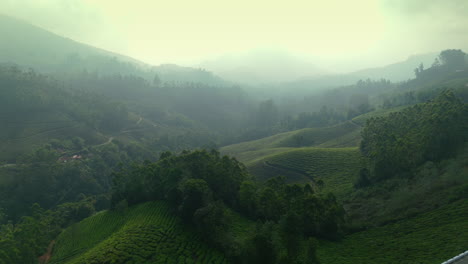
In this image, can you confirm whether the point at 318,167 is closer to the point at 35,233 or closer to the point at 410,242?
the point at 410,242

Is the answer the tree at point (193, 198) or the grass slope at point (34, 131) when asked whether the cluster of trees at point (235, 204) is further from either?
the grass slope at point (34, 131)

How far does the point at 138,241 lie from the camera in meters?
35.8

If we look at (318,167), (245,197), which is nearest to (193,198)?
(245,197)

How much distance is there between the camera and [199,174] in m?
52.2

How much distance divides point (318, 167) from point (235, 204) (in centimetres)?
3282

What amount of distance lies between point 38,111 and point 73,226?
96.7 m

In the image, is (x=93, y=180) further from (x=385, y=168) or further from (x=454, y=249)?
(x=454, y=249)

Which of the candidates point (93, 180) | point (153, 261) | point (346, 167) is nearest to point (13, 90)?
point (93, 180)

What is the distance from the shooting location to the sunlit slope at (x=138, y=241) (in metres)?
33.2

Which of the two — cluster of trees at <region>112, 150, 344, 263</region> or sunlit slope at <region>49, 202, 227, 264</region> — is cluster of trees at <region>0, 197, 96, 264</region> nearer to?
sunlit slope at <region>49, 202, 227, 264</region>

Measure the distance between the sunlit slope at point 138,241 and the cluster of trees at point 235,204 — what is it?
208cm

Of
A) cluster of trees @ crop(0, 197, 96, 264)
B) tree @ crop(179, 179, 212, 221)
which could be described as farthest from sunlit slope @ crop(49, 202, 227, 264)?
cluster of trees @ crop(0, 197, 96, 264)

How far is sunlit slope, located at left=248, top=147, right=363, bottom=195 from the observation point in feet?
210

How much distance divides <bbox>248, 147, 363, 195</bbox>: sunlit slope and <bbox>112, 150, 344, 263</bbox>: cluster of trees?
63.5 feet
